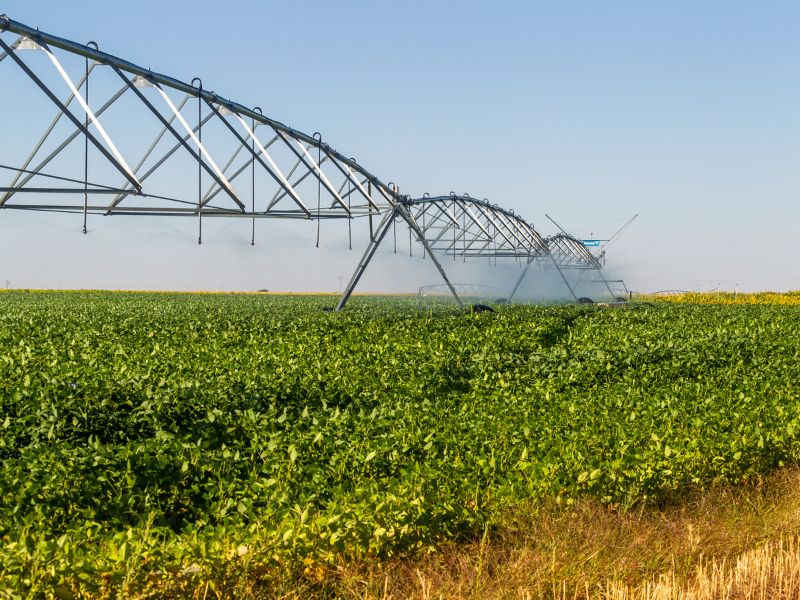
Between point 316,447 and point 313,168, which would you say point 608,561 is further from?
point 313,168

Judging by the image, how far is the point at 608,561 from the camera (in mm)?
4906

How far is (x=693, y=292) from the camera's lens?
43.1 metres

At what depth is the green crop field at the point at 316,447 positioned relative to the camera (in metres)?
4.36

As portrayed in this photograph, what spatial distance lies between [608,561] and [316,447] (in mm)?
2208

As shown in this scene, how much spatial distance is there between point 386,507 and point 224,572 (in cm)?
97

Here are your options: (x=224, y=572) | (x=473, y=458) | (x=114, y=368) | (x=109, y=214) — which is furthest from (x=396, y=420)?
(x=109, y=214)

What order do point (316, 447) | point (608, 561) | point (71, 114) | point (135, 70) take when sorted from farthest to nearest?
1. point (135, 70)
2. point (71, 114)
3. point (316, 447)
4. point (608, 561)

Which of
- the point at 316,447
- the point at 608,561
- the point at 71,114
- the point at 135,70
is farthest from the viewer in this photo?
the point at 135,70

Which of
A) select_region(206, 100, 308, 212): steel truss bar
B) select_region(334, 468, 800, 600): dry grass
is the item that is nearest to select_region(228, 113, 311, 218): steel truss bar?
select_region(206, 100, 308, 212): steel truss bar

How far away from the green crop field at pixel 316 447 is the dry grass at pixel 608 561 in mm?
152

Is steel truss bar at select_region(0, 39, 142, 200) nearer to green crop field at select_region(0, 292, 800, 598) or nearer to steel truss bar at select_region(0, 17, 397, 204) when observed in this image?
steel truss bar at select_region(0, 17, 397, 204)

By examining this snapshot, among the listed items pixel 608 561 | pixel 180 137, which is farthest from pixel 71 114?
pixel 608 561

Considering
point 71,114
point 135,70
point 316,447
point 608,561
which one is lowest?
point 608,561

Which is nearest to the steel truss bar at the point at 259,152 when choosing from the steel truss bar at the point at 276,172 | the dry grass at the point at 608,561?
the steel truss bar at the point at 276,172
